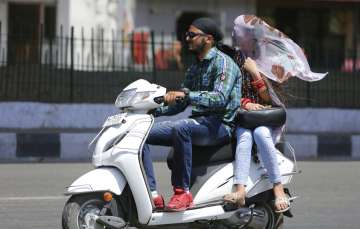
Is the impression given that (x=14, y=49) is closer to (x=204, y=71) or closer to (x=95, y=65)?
(x=95, y=65)

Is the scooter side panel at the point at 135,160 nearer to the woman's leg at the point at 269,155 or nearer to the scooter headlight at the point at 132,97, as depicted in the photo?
the scooter headlight at the point at 132,97

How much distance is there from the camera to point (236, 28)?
20.9ft

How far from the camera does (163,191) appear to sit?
891 centimetres

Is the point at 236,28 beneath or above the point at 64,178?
above

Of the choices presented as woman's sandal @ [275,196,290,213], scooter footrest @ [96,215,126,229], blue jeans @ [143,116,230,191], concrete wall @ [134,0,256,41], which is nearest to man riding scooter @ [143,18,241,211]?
blue jeans @ [143,116,230,191]

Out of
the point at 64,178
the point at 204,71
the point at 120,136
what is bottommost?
the point at 64,178

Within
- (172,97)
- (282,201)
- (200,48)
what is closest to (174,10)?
(200,48)

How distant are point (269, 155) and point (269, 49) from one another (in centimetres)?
84

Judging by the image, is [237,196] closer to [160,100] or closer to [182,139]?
[182,139]

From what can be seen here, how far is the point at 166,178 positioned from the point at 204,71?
395cm

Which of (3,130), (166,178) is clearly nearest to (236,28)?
(166,178)

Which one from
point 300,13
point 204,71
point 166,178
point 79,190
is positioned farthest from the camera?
point 300,13

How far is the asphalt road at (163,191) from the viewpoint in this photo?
24.9 feet

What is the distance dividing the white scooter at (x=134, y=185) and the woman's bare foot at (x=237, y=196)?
0.05m
